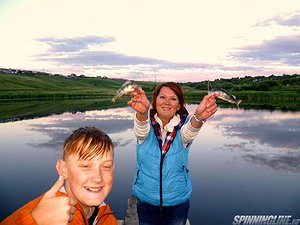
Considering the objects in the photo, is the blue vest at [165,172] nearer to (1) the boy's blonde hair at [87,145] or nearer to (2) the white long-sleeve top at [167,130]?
(2) the white long-sleeve top at [167,130]

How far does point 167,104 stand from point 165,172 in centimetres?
113

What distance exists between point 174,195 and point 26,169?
51.2ft

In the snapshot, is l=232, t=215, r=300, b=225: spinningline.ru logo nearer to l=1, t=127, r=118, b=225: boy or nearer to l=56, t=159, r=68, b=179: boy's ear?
l=1, t=127, r=118, b=225: boy

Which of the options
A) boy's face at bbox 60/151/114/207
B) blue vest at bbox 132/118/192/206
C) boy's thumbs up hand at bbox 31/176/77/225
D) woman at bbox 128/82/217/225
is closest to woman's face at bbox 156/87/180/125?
woman at bbox 128/82/217/225

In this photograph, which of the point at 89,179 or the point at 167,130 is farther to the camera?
the point at 167,130

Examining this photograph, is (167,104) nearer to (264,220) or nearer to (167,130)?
(167,130)

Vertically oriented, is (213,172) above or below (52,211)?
below

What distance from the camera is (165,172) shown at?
459cm

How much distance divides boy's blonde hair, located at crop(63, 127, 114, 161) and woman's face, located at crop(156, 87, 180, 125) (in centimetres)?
243

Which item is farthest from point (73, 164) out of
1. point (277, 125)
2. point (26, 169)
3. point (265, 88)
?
point (265, 88)

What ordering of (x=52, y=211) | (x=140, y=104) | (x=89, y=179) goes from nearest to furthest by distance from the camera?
(x=52, y=211), (x=89, y=179), (x=140, y=104)

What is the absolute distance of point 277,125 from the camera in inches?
1457

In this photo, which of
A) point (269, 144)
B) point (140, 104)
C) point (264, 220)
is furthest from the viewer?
point (269, 144)

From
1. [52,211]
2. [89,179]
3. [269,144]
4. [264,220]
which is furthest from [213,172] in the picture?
[52,211]
